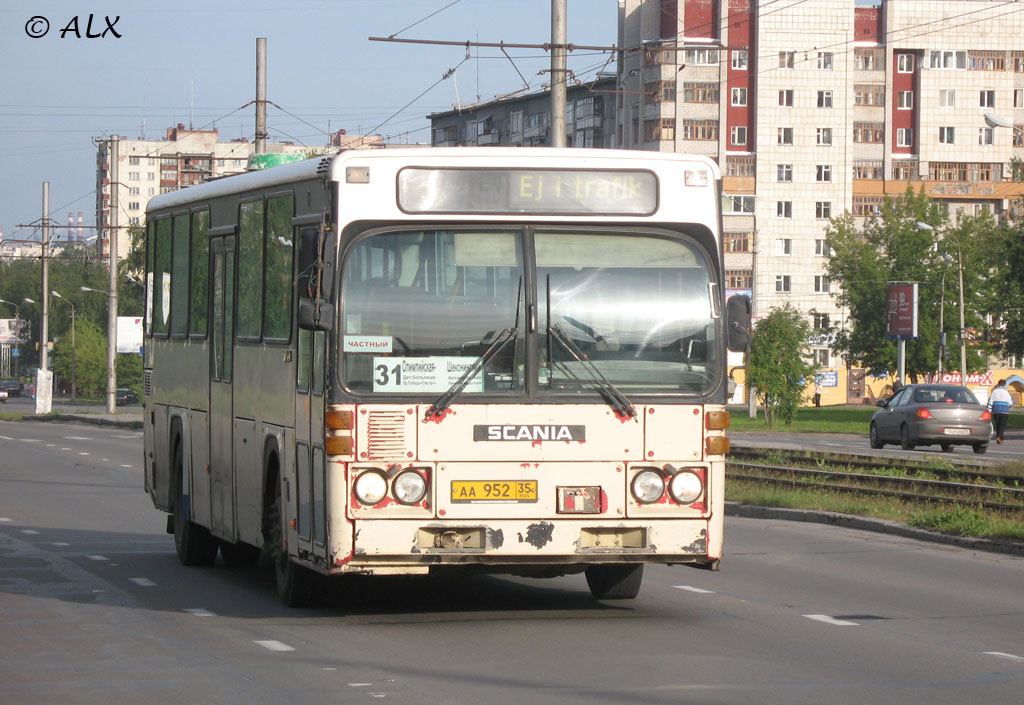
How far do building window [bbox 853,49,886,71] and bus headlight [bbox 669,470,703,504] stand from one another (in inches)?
3809

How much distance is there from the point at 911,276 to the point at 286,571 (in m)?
80.5

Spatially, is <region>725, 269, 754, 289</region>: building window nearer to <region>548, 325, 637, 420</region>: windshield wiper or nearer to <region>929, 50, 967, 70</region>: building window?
<region>929, 50, 967, 70</region>: building window

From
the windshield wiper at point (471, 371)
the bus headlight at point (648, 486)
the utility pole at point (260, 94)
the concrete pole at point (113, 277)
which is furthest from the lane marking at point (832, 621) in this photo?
the concrete pole at point (113, 277)

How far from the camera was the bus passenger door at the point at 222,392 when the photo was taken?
12.4 m

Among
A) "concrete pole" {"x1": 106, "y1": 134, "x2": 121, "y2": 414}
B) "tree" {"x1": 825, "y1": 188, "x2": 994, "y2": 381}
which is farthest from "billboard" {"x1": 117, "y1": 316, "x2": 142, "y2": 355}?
"tree" {"x1": 825, "y1": 188, "x2": 994, "y2": 381}

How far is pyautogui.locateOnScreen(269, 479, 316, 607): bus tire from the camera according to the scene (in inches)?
425

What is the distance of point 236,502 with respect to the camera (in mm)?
12148

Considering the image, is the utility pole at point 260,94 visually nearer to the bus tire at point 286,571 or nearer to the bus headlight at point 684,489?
the bus tire at point 286,571

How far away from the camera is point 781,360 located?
52.0 meters

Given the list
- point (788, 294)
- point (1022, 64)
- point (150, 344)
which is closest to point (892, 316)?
point (788, 294)

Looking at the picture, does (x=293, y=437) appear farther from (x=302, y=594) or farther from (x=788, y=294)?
(x=788, y=294)

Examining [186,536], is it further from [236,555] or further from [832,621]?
[832,621]

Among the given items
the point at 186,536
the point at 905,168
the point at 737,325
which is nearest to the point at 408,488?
the point at 737,325

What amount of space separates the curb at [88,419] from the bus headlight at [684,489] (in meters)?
45.9
